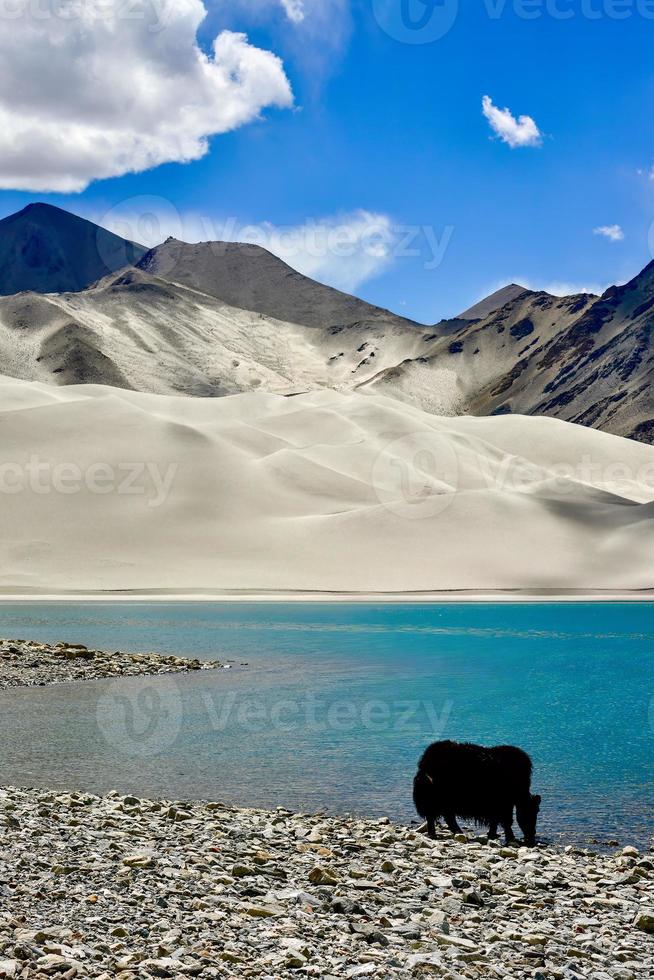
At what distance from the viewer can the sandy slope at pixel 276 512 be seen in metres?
72.2

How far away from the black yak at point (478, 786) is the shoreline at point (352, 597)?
49.2 metres

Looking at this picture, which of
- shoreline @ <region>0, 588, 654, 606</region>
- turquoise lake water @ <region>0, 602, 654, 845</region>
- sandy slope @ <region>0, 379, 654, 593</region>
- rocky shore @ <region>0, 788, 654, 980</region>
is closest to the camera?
rocky shore @ <region>0, 788, 654, 980</region>

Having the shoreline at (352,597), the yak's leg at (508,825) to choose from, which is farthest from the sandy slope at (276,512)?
the yak's leg at (508,825)

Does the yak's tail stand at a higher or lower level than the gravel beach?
higher

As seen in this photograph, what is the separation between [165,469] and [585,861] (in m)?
83.9

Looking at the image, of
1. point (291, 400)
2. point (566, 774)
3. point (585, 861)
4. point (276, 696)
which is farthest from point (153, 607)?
point (291, 400)

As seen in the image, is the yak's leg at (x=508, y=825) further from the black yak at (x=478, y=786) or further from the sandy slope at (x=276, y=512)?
the sandy slope at (x=276, y=512)

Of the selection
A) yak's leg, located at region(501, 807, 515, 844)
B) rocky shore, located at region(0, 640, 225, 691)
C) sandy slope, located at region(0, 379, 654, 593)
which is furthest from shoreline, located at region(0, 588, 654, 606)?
yak's leg, located at region(501, 807, 515, 844)

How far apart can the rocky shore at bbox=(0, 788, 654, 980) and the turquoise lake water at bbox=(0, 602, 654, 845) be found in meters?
1.86

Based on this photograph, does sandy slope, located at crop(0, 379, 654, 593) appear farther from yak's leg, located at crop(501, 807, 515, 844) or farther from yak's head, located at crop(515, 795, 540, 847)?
yak's head, located at crop(515, 795, 540, 847)

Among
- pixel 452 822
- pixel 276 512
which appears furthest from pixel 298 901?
pixel 276 512

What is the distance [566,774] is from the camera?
526 inches

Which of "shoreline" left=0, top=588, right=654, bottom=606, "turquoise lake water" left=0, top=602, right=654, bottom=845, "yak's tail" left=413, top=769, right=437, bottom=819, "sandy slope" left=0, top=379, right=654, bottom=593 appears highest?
"sandy slope" left=0, top=379, right=654, bottom=593

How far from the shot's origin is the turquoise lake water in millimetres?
12172
